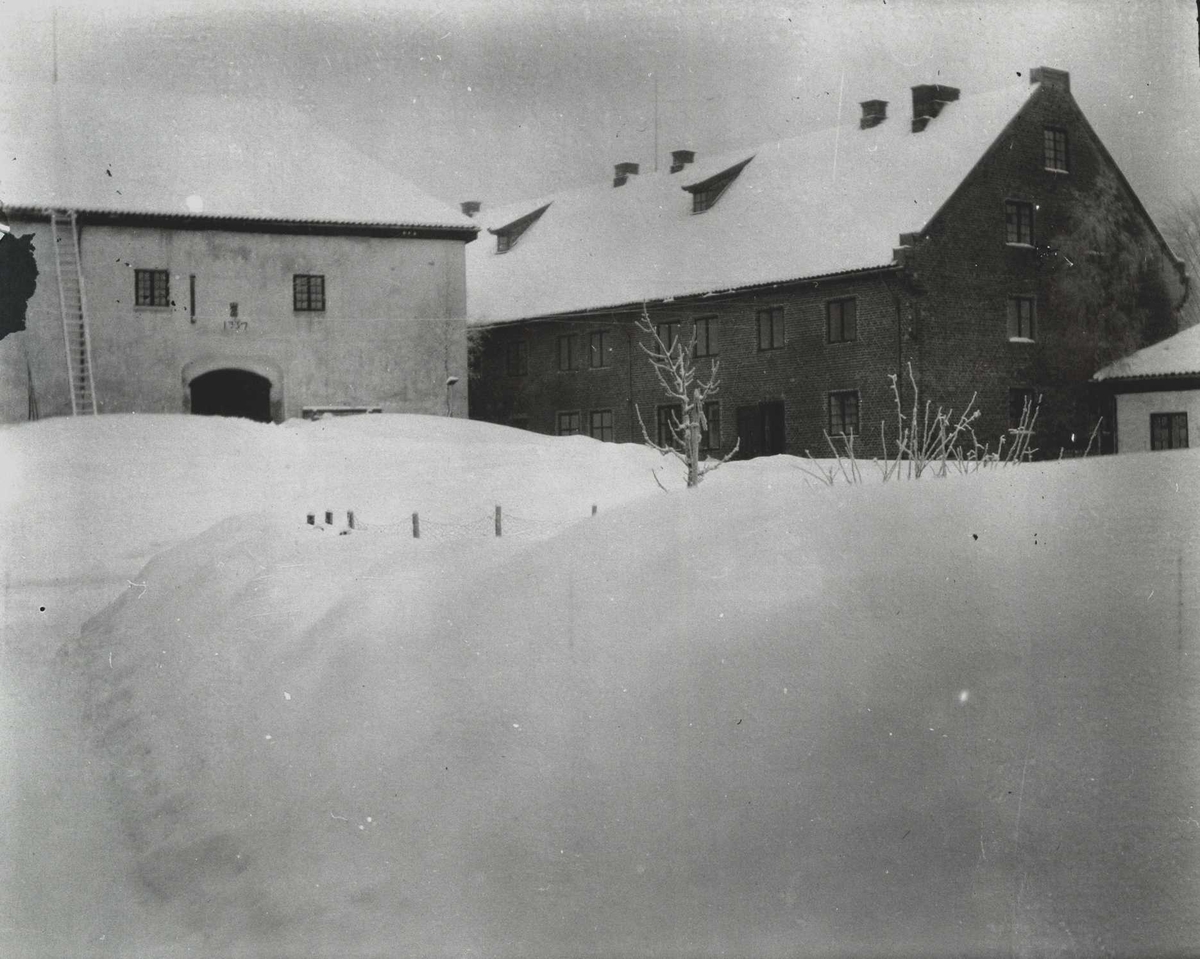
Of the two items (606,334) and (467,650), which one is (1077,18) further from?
(606,334)

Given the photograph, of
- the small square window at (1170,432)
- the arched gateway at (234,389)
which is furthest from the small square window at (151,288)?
the small square window at (1170,432)

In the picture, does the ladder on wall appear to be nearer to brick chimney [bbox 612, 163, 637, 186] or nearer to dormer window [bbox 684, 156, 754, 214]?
dormer window [bbox 684, 156, 754, 214]

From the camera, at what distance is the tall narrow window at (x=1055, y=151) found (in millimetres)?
21031

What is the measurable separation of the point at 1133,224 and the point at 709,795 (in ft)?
40.4

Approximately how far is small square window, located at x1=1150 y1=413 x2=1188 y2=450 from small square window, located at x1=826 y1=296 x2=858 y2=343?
1452cm

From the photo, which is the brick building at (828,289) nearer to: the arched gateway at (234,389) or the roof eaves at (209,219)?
the roof eaves at (209,219)

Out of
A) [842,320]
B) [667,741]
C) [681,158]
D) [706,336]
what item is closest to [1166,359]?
[667,741]

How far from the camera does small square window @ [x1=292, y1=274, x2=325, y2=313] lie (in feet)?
66.3

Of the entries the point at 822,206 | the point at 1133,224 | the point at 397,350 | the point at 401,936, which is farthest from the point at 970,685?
the point at 822,206

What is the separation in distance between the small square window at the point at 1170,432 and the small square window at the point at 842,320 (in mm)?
14523

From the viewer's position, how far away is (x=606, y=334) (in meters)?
28.0

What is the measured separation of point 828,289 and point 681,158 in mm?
8656

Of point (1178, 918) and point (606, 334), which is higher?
point (606, 334)

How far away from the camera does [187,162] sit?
17.2 metres
